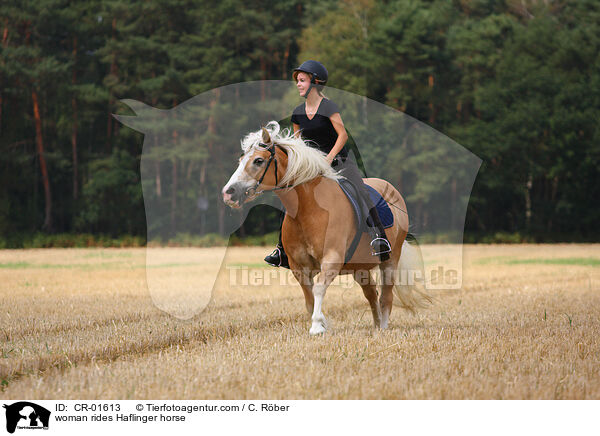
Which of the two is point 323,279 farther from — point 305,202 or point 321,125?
point 321,125

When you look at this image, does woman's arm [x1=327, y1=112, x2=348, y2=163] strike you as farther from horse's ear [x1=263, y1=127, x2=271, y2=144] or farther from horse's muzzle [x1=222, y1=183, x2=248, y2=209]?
horse's muzzle [x1=222, y1=183, x2=248, y2=209]

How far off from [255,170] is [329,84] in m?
28.8

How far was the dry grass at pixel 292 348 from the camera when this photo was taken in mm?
4125

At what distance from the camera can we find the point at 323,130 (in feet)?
21.0

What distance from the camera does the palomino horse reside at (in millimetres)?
5719

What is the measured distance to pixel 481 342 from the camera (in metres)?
5.96

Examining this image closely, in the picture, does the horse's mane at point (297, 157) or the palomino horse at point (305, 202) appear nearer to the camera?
the palomino horse at point (305, 202)

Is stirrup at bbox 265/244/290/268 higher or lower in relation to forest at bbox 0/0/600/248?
lower

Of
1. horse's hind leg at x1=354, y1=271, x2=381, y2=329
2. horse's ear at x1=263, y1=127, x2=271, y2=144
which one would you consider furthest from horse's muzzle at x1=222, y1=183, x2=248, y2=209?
horse's hind leg at x1=354, y1=271, x2=381, y2=329

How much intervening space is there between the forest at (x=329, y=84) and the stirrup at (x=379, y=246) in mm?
24164
